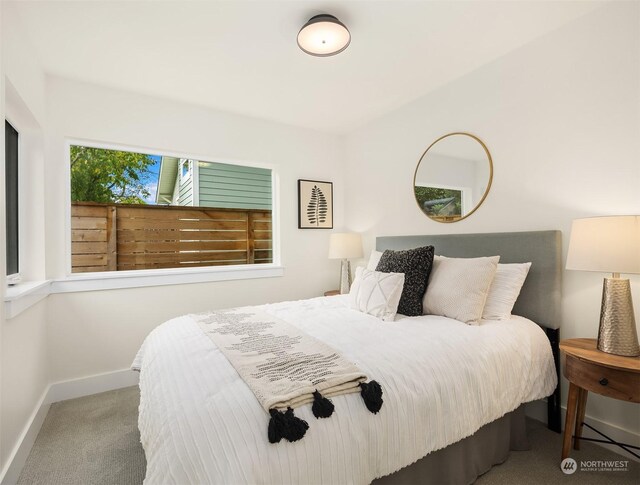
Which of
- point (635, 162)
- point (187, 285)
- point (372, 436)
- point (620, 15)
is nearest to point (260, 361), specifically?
point (372, 436)

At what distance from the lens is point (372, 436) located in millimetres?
1191

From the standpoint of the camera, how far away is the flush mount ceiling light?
6.37 feet

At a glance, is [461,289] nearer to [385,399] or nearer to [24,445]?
[385,399]

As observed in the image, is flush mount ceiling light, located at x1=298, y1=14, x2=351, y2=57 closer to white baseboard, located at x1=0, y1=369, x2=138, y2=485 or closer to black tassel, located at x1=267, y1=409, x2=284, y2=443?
black tassel, located at x1=267, y1=409, x2=284, y2=443

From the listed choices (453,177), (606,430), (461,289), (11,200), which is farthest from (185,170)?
(606,430)

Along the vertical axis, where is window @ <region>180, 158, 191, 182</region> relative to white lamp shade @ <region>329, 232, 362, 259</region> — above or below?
above

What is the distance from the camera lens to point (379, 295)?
223cm

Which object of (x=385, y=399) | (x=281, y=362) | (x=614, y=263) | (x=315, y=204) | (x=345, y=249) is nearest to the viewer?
(x=385, y=399)

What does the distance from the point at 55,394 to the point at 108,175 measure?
71.2 inches

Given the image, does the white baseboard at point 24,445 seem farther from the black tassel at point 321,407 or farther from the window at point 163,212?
the black tassel at point 321,407

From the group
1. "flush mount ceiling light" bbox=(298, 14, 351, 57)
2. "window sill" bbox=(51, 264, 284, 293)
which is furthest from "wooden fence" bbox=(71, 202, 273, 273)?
"flush mount ceiling light" bbox=(298, 14, 351, 57)

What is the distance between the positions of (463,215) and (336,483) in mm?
2231

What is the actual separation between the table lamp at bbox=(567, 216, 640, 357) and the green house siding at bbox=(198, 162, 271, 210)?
288 cm

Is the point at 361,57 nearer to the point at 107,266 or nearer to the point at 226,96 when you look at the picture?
the point at 226,96
